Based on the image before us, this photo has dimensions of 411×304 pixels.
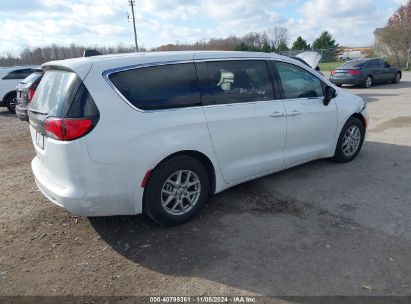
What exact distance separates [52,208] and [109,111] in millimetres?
1921

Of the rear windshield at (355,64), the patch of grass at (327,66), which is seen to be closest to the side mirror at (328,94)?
the rear windshield at (355,64)

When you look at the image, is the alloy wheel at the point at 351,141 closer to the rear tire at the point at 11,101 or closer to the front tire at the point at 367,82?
the rear tire at the point at 11,101

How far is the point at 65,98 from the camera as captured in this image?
10.8 feet

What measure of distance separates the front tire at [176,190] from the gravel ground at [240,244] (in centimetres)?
17

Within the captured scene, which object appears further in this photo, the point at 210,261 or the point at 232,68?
the point at 232,68

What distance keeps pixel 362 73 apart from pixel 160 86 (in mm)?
16947

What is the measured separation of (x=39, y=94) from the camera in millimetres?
3766

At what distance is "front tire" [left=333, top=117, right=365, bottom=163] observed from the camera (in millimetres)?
5559

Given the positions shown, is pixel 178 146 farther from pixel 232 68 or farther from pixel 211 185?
pixel 232 68

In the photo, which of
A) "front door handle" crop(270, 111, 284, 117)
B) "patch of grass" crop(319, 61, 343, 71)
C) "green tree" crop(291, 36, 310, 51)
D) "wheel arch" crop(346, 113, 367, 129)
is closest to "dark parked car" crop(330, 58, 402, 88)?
"wheel arch" crop(346, 113, 367, 129)

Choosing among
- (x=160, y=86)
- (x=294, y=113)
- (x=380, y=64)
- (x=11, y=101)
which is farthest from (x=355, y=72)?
(x=160, y=86)

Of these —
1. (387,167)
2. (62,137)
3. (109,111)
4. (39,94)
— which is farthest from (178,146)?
(387,167)

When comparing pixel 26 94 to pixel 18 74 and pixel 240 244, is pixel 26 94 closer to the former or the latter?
pixel 18 74

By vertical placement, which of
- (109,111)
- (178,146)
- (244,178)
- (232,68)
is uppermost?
(232,68)
